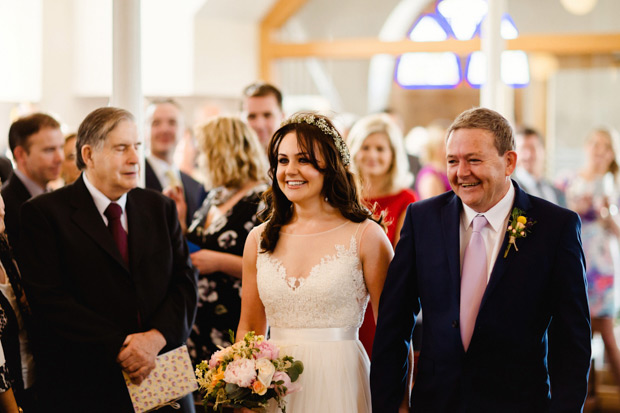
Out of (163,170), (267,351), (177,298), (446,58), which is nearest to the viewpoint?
(267,351)

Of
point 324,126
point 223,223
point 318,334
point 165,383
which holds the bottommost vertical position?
point 165,383

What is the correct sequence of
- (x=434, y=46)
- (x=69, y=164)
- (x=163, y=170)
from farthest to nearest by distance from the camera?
(x=434, y=46), (x=163, y=170), (x=69, y=164)

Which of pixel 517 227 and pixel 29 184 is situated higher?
pixel 29 184

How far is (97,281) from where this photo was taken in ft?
10.7

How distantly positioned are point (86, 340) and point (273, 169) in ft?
3.26

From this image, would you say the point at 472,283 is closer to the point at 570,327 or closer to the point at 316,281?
the point at 570,327

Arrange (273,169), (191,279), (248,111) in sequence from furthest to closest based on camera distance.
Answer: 1. (248,111)
2. (191,279)
3. (273,169)

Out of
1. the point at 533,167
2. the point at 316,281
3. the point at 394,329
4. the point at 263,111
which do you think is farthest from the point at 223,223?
the point at 533,167

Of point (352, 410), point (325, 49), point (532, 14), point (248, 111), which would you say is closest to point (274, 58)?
point (325, 49)

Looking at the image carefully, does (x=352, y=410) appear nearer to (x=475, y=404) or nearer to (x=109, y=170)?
(x=475, y=404)

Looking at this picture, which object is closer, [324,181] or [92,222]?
[324,181]

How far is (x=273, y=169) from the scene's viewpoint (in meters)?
3.19

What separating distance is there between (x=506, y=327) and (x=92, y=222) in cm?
168

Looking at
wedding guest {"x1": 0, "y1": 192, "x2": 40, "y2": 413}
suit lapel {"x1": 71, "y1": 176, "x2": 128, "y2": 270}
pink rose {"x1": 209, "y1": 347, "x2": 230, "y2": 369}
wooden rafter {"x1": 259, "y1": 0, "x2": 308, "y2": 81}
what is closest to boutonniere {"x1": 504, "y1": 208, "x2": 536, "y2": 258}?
pink rose {"x1": 209, "y1": 347, "x2": 230, "y2": 369}
